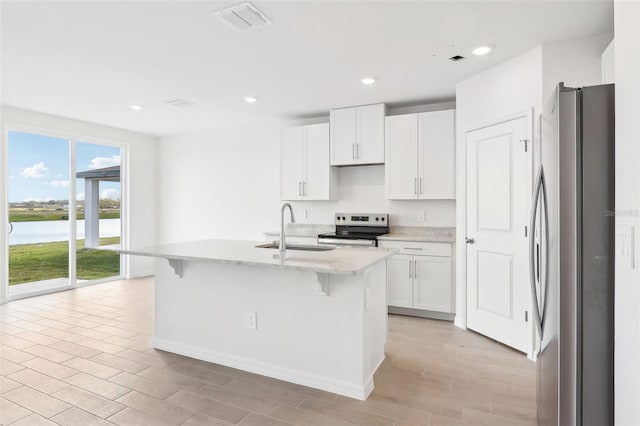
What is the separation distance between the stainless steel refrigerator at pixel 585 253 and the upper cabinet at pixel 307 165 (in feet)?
11.6

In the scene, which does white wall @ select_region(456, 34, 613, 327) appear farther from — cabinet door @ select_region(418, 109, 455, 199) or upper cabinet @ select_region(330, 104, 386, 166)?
upper cabinet @ select_region(330, 104, 386, 166)

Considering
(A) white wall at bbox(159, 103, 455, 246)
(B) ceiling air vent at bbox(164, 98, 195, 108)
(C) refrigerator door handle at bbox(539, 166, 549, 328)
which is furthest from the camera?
(A) white wall at bbox(159, 103, 455, 246)

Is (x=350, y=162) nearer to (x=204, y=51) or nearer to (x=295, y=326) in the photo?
(x=204, y=51)

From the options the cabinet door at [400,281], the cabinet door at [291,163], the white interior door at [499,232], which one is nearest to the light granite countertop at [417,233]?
the cabinet door at [400,281]

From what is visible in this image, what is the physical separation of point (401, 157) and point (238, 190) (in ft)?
9.34

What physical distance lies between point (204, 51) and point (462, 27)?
1998 mm

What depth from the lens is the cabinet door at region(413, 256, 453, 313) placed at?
3982mm

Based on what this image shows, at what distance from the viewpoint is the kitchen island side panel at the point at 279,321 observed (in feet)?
7.89

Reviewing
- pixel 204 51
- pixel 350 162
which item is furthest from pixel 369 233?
pixel 204 51

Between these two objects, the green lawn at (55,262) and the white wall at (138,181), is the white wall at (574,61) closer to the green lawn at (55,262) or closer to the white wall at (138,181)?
the white wall at (138,181)
